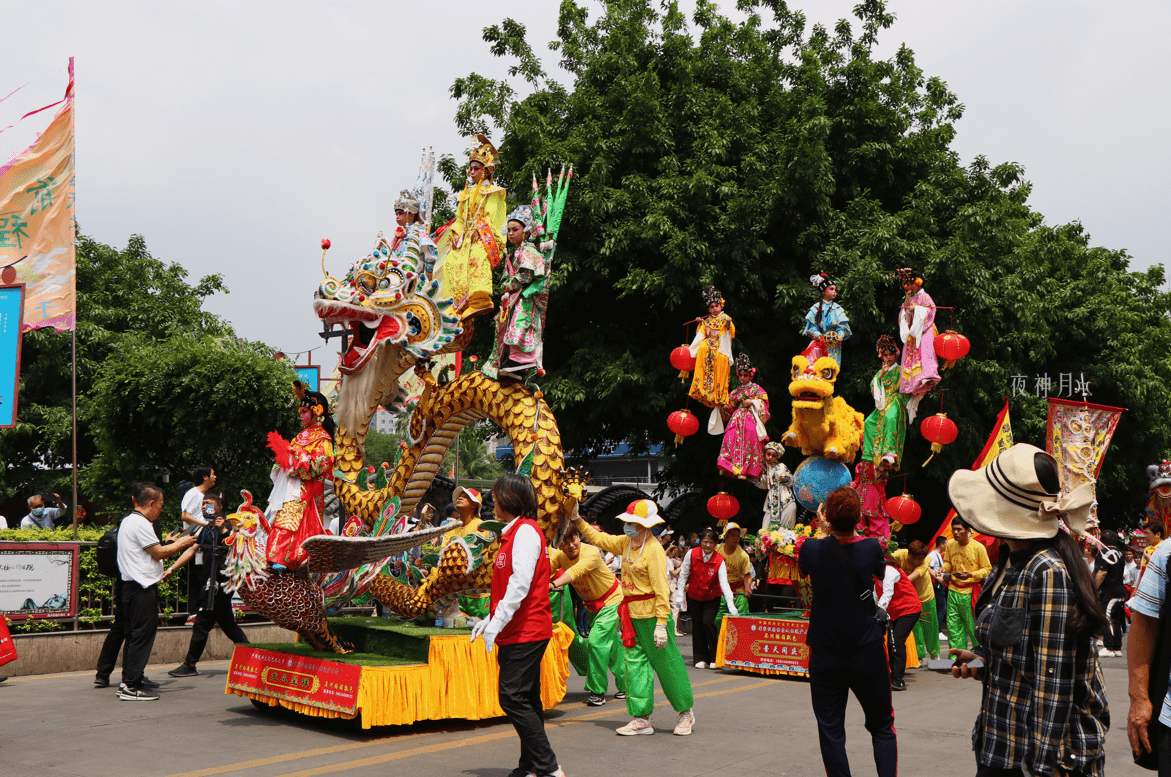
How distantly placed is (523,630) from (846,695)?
1.75m

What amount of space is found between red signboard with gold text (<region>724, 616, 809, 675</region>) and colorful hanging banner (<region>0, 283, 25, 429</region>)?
7.75 m

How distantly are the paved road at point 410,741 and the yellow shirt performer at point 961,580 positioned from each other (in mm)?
2463

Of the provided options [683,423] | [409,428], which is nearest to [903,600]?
[683,423]

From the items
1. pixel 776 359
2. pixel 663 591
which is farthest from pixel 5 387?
pixel 776 359

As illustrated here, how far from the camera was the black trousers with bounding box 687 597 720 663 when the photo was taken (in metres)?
11.4

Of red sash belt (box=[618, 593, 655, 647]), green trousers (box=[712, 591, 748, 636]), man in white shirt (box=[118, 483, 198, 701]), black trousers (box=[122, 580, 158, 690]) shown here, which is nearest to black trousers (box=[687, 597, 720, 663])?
green trousers (box=[712, 591, 748, 636])

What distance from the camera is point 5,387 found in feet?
32.6

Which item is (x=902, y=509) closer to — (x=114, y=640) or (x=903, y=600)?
(x=903, y=600)

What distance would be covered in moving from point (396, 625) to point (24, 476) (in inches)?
776

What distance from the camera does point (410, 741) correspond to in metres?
6.86

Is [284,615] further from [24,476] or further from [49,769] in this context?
[24,476]

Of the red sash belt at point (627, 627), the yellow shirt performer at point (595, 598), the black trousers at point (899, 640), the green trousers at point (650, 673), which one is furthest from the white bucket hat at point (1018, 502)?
the black trousers at point (899, 640)

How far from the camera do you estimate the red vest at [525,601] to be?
18.0ft

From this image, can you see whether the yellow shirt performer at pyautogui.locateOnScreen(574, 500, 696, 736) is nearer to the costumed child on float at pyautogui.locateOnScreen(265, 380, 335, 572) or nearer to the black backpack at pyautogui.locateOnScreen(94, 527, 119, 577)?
the costumed child on float at pyautogui.locateOnScreen(265, 380, 335, 572)
